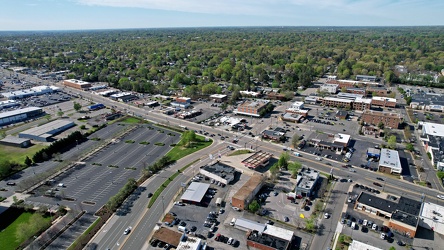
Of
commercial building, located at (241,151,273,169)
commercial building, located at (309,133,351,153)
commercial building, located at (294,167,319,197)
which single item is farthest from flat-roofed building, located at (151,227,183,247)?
commercial building, located at (309,133,351,153)

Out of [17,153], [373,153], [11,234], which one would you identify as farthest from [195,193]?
[17,153]

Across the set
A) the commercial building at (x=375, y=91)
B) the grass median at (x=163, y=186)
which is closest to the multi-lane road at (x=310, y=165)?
the grass median at (x=163, y=186)

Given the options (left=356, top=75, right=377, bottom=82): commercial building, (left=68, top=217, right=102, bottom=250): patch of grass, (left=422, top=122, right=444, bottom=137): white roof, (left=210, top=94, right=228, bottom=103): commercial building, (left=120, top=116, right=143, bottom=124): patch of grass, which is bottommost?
(left=68, top=217, right=102, bottom=250): patch of grass

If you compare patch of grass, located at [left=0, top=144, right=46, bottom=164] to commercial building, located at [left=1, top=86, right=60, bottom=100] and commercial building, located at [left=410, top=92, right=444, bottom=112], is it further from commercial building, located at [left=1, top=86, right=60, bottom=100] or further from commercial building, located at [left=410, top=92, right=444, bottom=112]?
commercial building, located at [left=410, top=92, right=444, bottom=112]

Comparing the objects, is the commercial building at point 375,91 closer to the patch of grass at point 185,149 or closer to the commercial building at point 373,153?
the commercial building at point 373,153

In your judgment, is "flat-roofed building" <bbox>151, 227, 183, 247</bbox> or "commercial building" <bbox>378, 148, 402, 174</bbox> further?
"commercial building" <bbox>378, 148, 402, 174</bbox>

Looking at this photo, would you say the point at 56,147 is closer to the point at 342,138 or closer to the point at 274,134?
the point at 274,134
